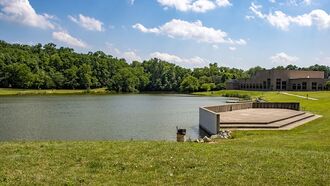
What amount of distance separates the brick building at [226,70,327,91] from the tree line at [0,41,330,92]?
66.0ft

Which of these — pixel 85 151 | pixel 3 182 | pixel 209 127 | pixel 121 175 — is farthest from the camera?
pixel 209 127

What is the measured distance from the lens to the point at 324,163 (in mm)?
12438

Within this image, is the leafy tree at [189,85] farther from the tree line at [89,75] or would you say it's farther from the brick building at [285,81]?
the brick building at [285,81]

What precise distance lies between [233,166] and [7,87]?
153167 millimetres

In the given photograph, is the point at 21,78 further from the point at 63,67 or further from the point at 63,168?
the point at 63,168

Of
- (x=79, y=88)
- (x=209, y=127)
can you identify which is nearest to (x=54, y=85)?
(x=79, y=88)

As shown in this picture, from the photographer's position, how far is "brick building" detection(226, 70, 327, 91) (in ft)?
424

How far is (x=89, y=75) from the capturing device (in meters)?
172

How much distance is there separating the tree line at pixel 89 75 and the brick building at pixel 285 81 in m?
20.1

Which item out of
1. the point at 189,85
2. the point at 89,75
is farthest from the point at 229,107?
the point at 89,75

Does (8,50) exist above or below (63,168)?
above

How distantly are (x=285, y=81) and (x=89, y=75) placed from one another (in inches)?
3264

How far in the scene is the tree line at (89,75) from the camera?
152000 mm

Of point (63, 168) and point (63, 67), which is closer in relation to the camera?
point (63, 168)
